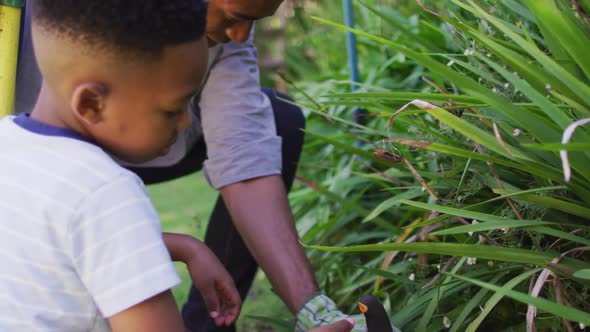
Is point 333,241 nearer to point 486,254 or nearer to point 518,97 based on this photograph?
point 518,97

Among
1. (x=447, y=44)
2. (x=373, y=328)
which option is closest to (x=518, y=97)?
(x=373, y=328)

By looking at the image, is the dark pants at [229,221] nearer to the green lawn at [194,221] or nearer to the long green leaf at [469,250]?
the green lawn at [194,221]

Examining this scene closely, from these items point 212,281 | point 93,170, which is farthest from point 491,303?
point 93,170

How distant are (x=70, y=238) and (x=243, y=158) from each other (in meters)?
0.78

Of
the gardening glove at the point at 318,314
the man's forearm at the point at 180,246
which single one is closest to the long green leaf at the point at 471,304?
the gardening glove at the point at 318,314

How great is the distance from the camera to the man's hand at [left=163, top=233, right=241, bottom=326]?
1.43 meters

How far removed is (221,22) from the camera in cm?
155

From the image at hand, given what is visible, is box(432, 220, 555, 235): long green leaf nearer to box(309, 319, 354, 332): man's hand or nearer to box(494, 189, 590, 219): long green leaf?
box(494, 189, 590, 219): long green leaf

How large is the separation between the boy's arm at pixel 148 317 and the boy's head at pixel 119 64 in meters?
0.24

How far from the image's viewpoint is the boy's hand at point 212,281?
143 centimetres

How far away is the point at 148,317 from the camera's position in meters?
1.01

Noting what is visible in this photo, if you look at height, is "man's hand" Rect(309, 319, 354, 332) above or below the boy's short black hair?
below

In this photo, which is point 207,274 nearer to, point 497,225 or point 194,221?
point 497,225

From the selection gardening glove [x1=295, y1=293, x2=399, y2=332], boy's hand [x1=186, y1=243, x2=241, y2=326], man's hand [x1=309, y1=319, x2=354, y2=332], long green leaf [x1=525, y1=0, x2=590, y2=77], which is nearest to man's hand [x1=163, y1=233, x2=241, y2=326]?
boy's hand [x1=186, y1=243, x2=241, y2=326]
